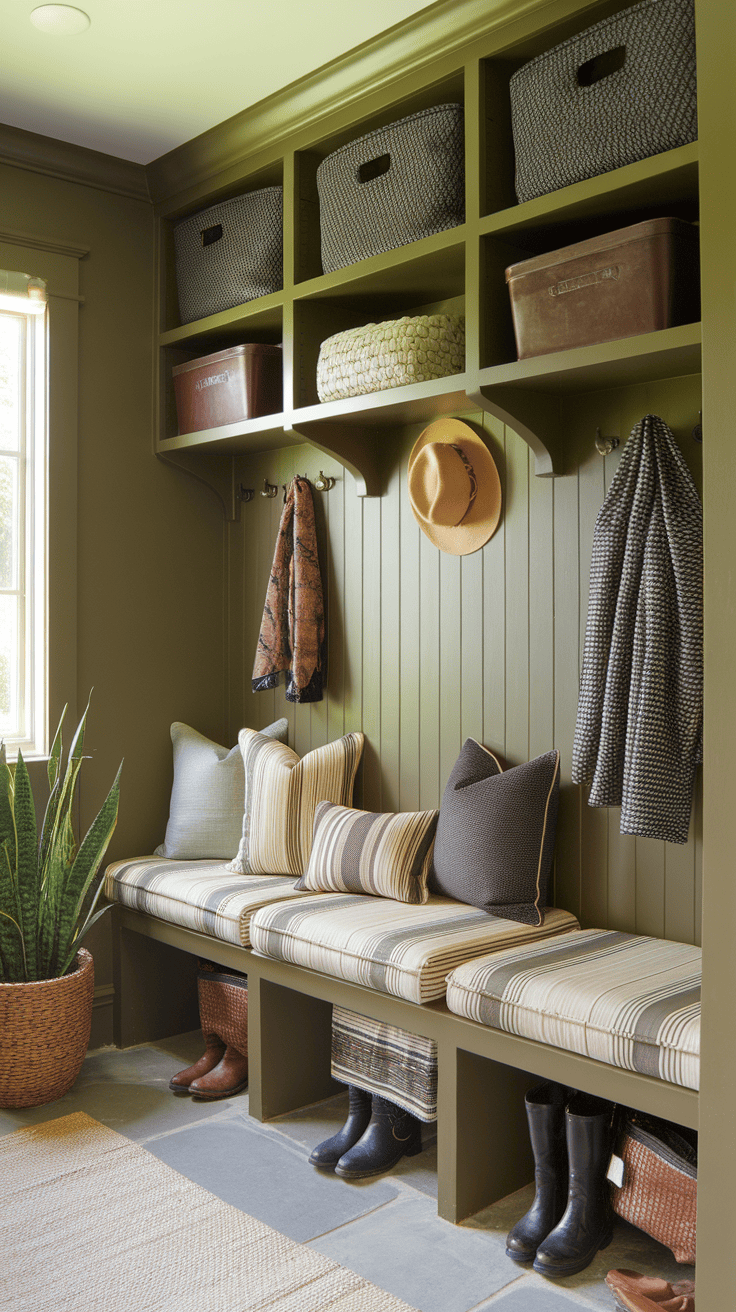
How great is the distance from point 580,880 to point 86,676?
68.8 inches

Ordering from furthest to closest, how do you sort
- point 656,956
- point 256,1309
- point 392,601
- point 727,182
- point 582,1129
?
point 392,601, point 656,956, point 582,1129, point 256,1309, point 727,182

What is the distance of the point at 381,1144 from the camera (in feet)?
8.46

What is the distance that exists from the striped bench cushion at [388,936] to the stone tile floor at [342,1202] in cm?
49

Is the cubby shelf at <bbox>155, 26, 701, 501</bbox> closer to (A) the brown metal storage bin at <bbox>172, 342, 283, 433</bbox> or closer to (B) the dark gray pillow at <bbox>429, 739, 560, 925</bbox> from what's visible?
(A) the brown metal storage bin at <bbox>172, 342, 283, 433</bbox>

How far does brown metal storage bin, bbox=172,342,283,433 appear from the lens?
327cm

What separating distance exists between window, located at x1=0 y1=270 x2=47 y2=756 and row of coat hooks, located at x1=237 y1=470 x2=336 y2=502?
72 cm

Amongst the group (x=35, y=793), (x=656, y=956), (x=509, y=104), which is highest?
(x=509, y=104)

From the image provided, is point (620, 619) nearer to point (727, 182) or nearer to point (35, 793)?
point (727, 182)

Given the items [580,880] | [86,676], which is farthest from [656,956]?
[86,676]

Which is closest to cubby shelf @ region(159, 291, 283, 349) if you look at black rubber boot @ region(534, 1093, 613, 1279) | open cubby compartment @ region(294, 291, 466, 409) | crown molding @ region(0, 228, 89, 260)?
open cubby compartment @ region(294, 291, 466, 409)

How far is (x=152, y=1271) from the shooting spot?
213 cm

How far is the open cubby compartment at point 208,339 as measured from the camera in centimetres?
324

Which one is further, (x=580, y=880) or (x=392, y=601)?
(x=392, y=601)

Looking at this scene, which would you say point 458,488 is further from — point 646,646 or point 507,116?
point 507,116
